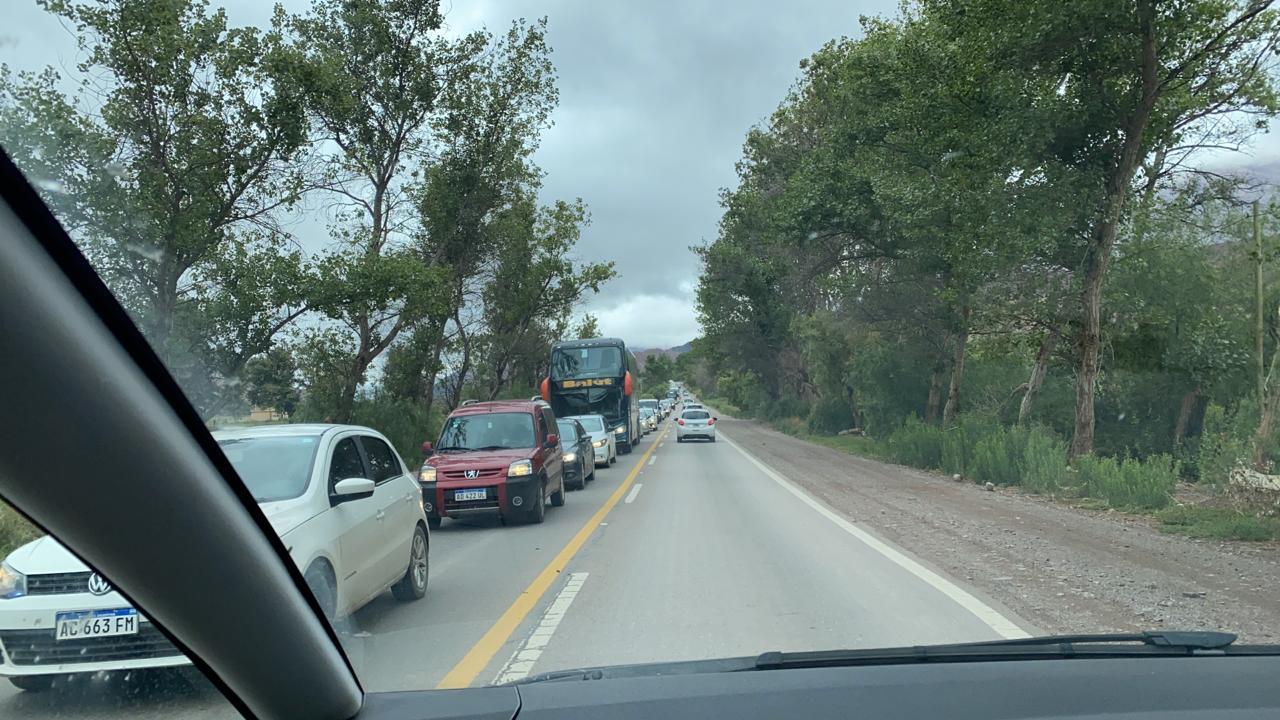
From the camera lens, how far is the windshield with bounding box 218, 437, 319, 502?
5013 millimetres

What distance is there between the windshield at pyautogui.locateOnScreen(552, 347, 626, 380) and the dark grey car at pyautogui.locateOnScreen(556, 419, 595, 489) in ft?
38.3

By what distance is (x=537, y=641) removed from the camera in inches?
255

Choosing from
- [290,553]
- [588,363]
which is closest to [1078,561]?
[290,553]

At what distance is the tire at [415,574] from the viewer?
25.8 feet

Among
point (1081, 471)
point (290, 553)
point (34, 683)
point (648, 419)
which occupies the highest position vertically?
point (290, 553)

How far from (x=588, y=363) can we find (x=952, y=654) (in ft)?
100

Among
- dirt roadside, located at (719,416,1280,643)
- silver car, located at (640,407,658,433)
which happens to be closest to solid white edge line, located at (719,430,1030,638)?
dirt roadside, located at (719,416,1280,643)

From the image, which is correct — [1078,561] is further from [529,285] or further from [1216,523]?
[529,285]

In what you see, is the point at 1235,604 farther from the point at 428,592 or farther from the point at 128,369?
the point at 128,369

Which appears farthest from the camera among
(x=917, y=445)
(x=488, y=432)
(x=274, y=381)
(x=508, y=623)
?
(x=917, y=445)

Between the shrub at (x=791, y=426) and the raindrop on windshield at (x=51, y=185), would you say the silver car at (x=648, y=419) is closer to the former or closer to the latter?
the shrub at (x=791, y=426)

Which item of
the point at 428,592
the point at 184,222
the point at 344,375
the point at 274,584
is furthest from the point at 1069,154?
the point at 274,584

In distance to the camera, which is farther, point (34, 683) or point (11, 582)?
point (11, 582)

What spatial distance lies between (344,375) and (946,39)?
1409 centimetres
